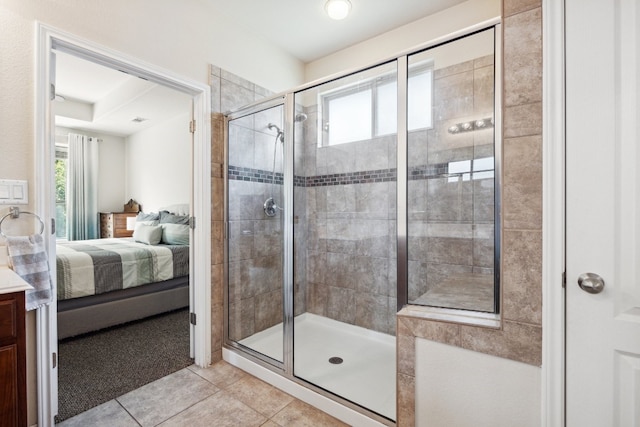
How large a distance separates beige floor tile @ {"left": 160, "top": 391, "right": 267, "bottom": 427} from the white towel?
916 mm

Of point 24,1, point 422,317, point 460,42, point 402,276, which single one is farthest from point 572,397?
point 24,1

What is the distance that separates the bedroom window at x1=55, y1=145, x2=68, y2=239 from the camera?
554 centimetres

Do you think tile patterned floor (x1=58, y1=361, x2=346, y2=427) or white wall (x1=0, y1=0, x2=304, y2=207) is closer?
white wall (x1=0, y1=0, x2=304, y2=207)

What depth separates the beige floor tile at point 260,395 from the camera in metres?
1.81

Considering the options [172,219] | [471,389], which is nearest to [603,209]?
[471,389]

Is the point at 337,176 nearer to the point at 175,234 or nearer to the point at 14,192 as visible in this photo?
the point at 14,192

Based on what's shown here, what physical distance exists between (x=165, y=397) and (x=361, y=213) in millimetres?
1945

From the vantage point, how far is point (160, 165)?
5.34 metres

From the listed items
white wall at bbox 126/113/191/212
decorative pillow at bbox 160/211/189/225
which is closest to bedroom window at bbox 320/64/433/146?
decorative pillow at bbox 160/211/189/225

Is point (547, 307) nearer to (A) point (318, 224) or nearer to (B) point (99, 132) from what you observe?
(A) point (318, 224)

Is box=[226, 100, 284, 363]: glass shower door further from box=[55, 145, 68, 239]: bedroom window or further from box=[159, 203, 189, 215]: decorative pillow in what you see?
box=[55, 145, 68, 239]: bedroom window

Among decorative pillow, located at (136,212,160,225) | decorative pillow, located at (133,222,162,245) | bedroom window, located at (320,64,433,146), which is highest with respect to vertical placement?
bedroom window, located at (320,64,433,146)

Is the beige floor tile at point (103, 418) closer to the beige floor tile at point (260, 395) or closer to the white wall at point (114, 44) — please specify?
the white wall at point (114, 44)

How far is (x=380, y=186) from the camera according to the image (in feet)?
8.44
